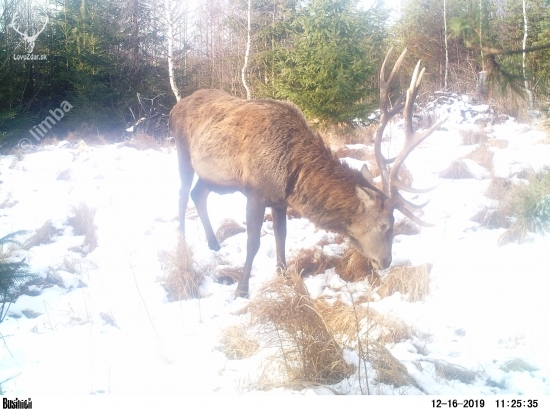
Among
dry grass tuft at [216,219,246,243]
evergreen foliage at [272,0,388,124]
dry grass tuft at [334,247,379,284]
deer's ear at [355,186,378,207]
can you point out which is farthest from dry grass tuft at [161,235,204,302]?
evergreen foliage at [272,0,388,124]

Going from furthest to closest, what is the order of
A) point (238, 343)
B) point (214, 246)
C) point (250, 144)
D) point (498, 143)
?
point (498, 143) < point (214, 246) < point (250, 144) < point (238, 343)

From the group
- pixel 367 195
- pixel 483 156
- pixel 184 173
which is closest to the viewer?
pixel 367 195

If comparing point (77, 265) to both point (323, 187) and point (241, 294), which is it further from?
point (323, 187)

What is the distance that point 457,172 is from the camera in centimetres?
711

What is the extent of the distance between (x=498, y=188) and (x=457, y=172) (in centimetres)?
103

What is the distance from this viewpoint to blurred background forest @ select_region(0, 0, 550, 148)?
9.88 metres

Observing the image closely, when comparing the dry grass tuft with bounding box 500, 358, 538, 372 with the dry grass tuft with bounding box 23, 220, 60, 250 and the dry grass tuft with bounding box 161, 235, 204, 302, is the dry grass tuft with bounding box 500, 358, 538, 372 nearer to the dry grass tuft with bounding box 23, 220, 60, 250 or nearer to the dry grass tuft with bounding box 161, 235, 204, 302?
the dry grass tuft with bounding box 161, 235, 204, 302

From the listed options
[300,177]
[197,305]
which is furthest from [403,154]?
[197,305]

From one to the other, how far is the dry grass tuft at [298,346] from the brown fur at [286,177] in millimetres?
1367

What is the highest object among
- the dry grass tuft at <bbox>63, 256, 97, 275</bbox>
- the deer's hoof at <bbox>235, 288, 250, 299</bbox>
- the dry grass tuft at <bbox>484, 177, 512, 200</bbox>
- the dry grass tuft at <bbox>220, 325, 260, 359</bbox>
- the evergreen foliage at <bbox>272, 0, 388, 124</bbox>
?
the evergreen foliage at <bbox>272, 0, 388, 124</bbox>

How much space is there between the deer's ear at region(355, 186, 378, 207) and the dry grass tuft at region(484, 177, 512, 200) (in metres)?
2.47

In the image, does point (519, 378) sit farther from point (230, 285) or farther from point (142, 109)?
point (142, 109)

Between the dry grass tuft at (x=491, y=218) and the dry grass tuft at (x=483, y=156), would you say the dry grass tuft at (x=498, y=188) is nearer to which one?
the dry grass tuft at (x=491, y=218)

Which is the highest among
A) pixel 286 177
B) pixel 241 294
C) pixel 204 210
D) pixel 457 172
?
pixel 286 177
